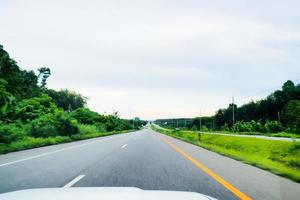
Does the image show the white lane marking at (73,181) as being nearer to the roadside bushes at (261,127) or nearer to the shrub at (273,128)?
the roadside bushes at (261,127)

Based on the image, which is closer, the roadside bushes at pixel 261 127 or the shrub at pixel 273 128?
the shrub at pixel 273 128

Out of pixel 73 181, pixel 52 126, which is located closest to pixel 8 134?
pixel 52 126

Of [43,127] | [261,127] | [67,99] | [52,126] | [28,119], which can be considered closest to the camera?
[43,127]

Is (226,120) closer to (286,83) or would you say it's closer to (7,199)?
(286,83)

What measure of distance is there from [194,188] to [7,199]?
4.96 metres

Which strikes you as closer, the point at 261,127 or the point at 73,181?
the point at 73,181

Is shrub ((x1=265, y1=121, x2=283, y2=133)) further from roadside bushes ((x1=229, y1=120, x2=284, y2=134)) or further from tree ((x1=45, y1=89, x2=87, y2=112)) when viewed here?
tree ((x1=45, y1=89, x2=87, y2=112))

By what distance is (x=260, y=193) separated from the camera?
7105 millimetres

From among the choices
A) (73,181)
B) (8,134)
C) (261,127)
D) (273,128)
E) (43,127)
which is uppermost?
(261,127)

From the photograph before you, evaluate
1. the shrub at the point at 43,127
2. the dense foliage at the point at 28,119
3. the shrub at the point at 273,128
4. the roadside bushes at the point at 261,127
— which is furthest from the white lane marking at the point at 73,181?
the shrub at the point at 273,128

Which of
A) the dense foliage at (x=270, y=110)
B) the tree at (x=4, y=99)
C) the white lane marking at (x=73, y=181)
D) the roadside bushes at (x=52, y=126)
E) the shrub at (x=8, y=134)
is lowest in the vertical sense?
the white lane marking at (x=73, y=181)

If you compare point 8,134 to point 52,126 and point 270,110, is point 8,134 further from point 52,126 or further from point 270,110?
point 270,110

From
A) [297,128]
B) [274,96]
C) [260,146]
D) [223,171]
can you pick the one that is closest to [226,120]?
[274,96]

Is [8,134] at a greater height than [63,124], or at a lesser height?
lesser
